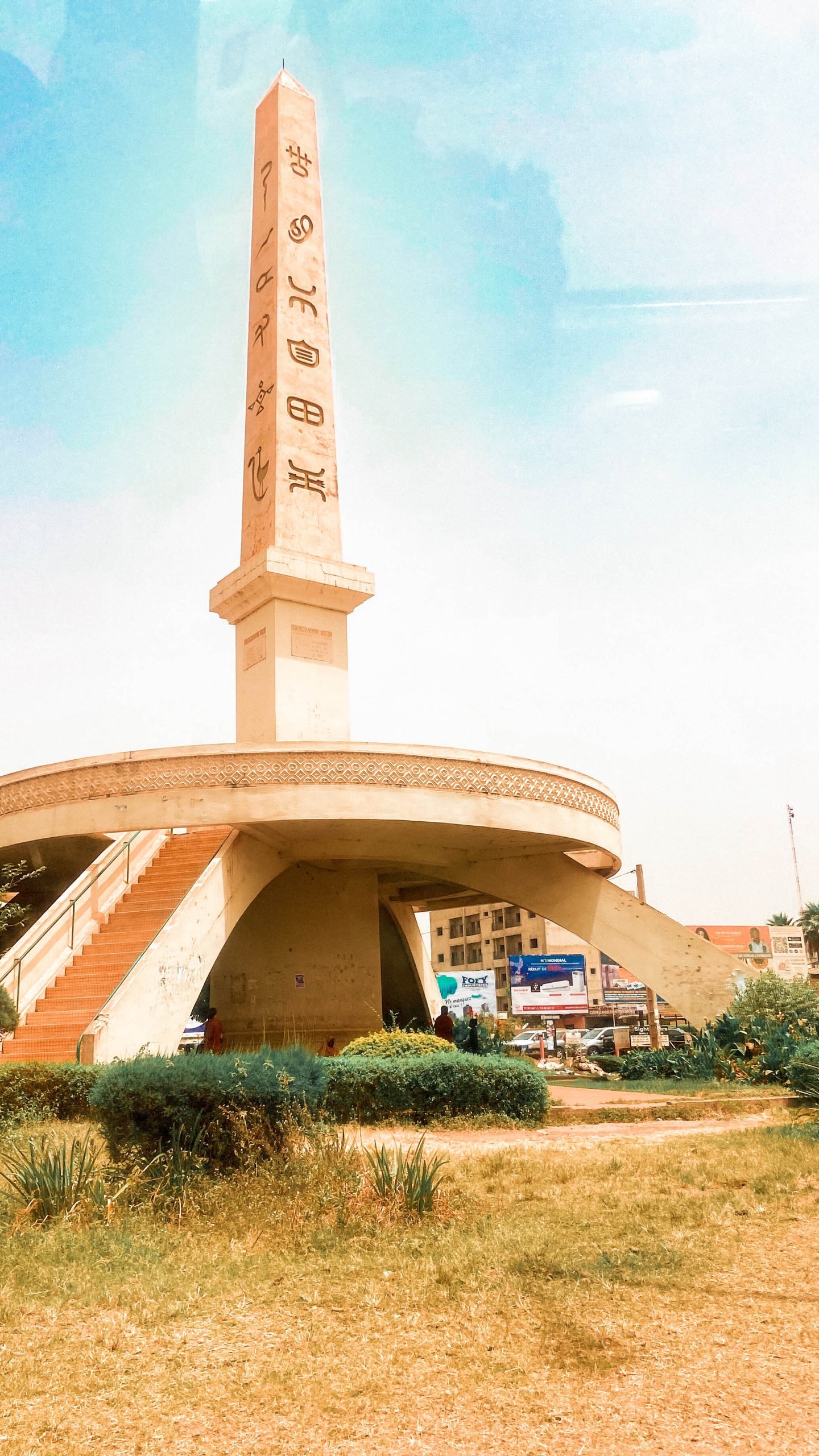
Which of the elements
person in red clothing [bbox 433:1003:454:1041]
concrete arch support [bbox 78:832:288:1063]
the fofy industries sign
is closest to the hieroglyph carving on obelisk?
concrete arch support [bbox 78:832:288:1063]

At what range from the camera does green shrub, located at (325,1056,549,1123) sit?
466 inches

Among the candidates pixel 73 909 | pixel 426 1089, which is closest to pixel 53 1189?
pixel 426 1089

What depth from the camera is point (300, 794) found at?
54.5 ft

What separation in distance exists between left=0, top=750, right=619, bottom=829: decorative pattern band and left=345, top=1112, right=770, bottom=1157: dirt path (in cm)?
605

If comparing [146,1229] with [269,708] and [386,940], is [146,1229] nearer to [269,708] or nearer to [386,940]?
[269,708]

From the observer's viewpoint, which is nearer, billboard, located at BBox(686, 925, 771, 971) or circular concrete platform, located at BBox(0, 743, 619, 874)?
circular concrete platform, located at BBox(0, 743, 619, 874)

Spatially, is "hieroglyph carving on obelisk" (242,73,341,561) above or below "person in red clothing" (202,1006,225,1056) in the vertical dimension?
above

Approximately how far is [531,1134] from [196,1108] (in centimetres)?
495

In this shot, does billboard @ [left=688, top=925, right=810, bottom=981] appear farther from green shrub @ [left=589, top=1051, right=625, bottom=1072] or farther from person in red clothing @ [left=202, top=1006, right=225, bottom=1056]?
person in red clothing @ [left=202, top=1006, right=225, bottom=1056]

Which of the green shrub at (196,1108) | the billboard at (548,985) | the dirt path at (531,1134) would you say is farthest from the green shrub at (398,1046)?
the billboard at (548,985)

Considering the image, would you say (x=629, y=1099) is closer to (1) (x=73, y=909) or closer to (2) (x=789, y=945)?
(1) (x=73, y=909)

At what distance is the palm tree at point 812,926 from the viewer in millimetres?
66062

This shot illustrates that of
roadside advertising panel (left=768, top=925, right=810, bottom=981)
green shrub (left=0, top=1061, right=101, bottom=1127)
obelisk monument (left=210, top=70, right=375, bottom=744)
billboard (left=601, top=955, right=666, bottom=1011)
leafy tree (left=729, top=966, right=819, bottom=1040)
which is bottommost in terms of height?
green shrub (left=0, top=1061, right=101, bottom=1127)

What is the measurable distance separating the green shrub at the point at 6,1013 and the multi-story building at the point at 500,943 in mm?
51498
